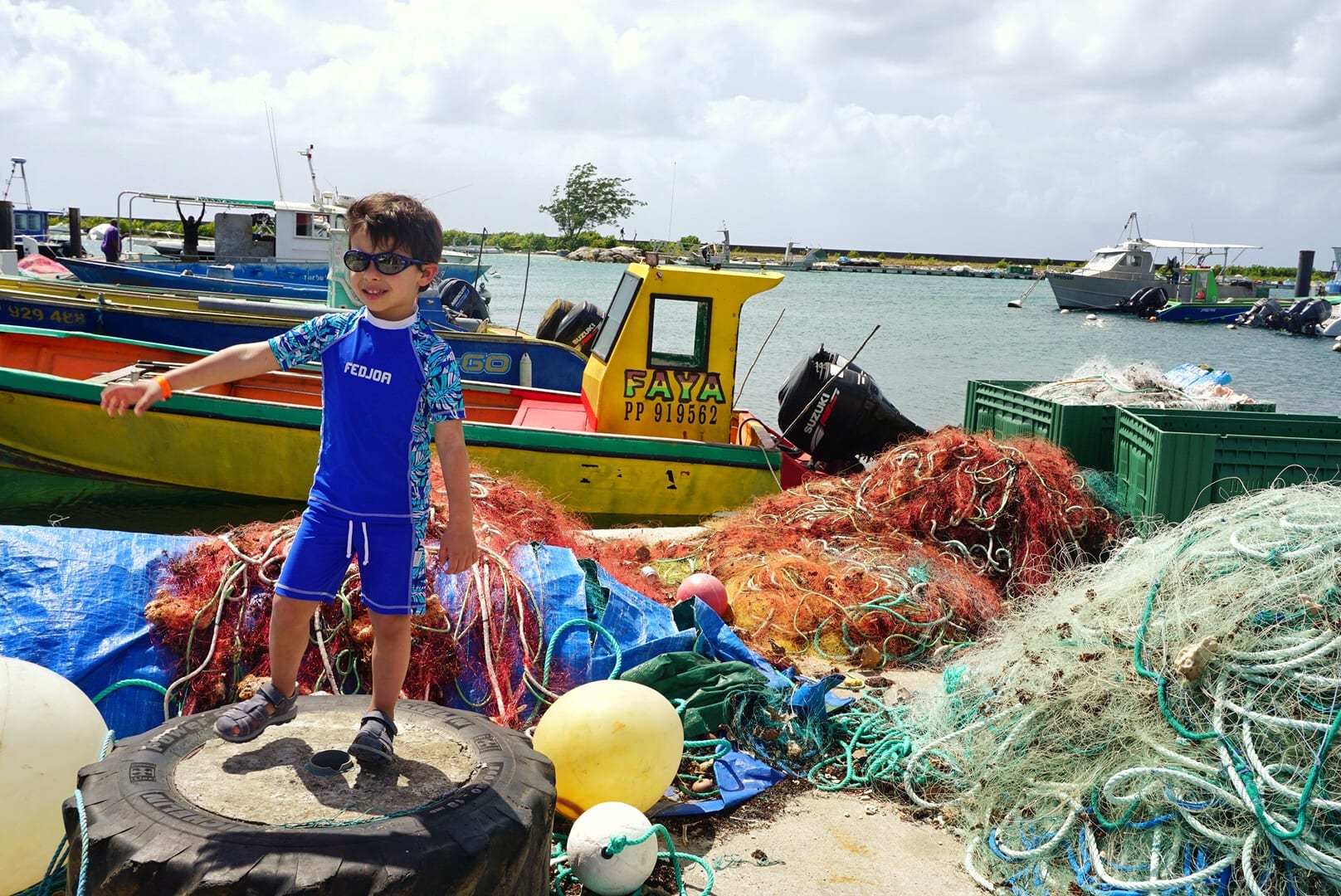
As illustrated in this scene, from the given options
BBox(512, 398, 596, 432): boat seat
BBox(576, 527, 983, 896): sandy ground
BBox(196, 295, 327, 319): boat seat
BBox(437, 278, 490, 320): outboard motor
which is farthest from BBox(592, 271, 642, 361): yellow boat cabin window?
BBox(437, 278, 490, 320): outboard motor

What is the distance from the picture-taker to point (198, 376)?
3.03 metres

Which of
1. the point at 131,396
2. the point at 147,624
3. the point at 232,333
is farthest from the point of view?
the point at 232,333

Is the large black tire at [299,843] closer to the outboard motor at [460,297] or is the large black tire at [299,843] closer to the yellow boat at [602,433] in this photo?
the yellow boat at [602,433]

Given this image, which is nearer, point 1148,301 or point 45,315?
point 45,315

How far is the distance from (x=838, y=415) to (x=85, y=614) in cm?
661

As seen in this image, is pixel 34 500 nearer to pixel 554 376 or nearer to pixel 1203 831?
pixel 554 376

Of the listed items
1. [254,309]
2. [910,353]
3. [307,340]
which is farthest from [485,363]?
[910,353]

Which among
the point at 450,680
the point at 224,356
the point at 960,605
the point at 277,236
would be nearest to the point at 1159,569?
the point at 960,605

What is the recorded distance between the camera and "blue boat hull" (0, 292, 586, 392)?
14.2m

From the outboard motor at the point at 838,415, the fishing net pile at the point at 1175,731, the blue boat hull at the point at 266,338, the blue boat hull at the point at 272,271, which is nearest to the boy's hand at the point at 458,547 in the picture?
the fishing net pile at the point at 1175,731

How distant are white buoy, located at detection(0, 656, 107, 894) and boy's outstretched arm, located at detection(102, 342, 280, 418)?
92 cm

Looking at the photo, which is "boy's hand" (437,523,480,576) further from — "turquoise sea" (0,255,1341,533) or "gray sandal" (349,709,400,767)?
"turquoise sea" (0,255,1341,533)

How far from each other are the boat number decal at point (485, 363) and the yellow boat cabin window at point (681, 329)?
4866 mm

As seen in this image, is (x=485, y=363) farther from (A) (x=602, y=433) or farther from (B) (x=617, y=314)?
(B) (x=617, y=314)
